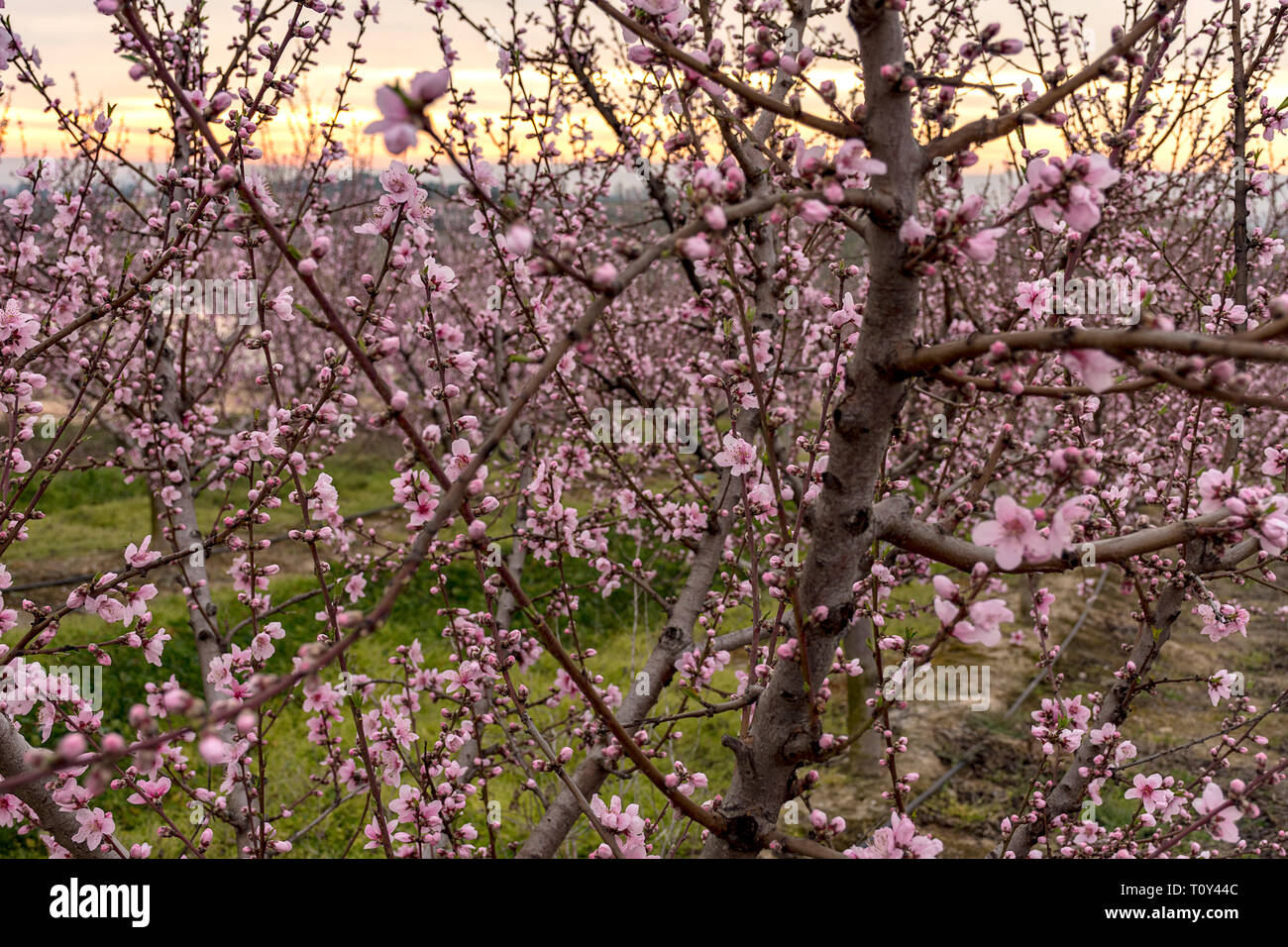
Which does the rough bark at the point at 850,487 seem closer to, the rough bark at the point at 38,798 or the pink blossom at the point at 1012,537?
the pink blossom at the point at 1012,537

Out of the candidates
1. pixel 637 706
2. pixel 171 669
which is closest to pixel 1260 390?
pixel 637 706

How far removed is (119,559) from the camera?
10352mm

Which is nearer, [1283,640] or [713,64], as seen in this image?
[713,64]

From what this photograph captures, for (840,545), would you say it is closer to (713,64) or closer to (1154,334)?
(1154,334)

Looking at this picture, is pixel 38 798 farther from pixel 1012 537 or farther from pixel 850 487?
pixel 1012 537

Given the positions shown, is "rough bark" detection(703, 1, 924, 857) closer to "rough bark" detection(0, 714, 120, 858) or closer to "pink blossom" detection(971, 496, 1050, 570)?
"pink blossom" detection(971, 496, 1050, 570)

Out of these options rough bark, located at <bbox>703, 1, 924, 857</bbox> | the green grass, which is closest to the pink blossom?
rough bark, located at <bbox>703, 1, 924, 857</bbox>

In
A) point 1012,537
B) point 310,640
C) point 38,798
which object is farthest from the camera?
point 310,640

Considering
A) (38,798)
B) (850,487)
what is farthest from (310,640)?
(850,487)

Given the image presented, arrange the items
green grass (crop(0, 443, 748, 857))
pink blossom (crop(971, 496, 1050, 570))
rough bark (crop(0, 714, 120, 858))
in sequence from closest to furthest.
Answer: pink blossom (crop(971, 496, 1050, 570))
rough bark (crop(0, 714, 120, 858))
green grass (crop(0, 443, 748, 857))

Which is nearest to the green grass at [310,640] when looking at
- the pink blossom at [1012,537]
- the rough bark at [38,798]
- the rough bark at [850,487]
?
the rough bark at [38,798]

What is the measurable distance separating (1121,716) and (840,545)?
2.21 meters

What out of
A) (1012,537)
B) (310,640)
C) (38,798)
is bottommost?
(310,640)

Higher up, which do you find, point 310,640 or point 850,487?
point 850,487
